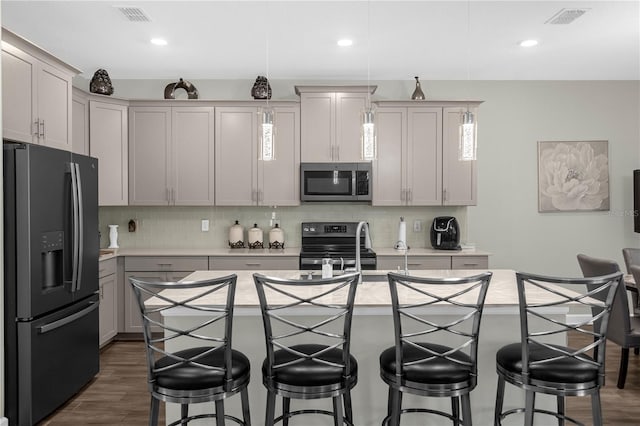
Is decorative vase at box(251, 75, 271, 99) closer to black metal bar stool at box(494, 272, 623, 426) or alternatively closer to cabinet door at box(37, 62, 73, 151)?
cabinet door at box(37, 62, 73, 151)

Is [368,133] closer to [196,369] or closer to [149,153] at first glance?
[196,369]

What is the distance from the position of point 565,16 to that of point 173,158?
3737mm

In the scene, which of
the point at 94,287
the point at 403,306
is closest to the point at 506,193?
the point at 403,306

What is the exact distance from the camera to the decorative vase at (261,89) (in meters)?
4.84

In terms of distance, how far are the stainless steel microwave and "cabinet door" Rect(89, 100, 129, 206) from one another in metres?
1.82

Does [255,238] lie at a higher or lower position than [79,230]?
lower

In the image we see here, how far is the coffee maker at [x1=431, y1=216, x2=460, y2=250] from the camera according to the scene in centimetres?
485

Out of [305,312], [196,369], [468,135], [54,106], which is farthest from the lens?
[54,106]

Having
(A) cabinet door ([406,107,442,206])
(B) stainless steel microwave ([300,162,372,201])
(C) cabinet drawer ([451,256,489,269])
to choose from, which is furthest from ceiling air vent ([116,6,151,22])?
(C) cabinet drawer ([451,256,489,269])

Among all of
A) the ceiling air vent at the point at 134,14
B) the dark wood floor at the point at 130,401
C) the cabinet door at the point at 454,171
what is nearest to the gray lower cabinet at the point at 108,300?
the dark wood floor at the point at 130,401

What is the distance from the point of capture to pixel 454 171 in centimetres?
484

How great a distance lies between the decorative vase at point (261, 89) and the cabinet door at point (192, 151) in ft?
1.59

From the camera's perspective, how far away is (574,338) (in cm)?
457

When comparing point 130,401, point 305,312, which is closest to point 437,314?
point 305,312
